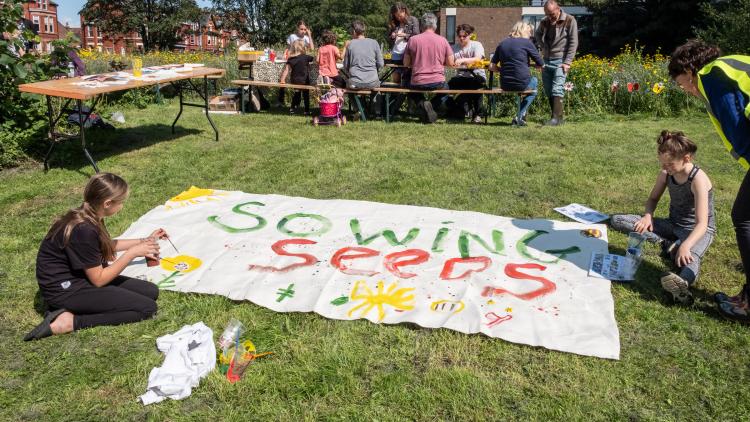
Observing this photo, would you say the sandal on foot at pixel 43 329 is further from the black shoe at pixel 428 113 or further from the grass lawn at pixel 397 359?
the black shoe at pixel 428 113

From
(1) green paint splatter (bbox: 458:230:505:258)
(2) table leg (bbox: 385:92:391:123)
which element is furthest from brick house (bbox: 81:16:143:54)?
(1) green paint splatter (bbox: 458:230:505:258)

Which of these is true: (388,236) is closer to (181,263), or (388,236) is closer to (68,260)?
(181,263)

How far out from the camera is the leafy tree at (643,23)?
94.1ft

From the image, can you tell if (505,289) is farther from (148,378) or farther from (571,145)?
(571,145)

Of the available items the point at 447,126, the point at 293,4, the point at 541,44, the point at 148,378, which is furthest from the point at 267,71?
the point at 293,4

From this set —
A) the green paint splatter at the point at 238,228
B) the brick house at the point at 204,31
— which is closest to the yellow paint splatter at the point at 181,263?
the green paint splatter at the point at 238,228

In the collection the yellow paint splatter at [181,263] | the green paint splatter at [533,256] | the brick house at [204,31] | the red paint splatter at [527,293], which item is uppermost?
the brick house at [204,31]

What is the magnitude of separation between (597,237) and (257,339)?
280 cm

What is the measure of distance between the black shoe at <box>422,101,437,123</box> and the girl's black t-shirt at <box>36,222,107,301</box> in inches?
260

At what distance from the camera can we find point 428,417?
2.62 m

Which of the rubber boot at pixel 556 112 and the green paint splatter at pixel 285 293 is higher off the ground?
the rubber boot at pixel 556 112

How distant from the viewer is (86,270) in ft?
10.8

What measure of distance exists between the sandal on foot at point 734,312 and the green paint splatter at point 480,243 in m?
1.44

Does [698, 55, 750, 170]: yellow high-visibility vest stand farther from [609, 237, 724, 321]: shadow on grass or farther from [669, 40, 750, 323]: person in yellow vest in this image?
[609, 237, 724, 321]: shadow on grass
